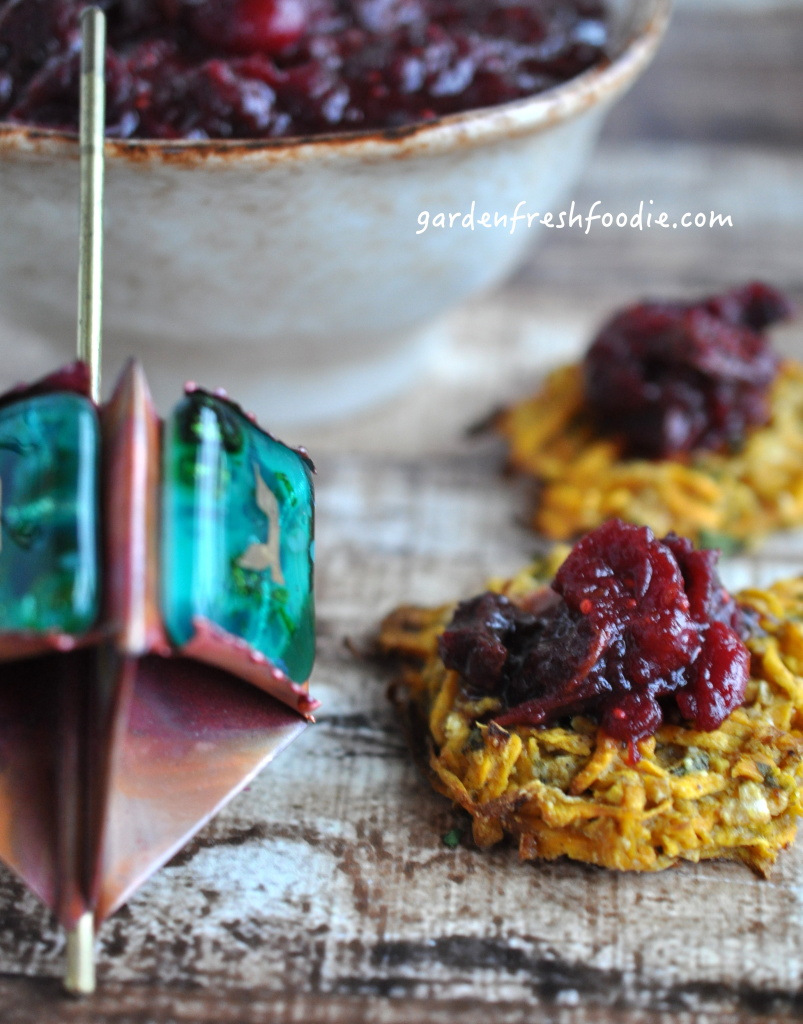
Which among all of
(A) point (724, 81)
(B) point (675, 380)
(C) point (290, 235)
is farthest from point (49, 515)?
(A) point (724, 81)

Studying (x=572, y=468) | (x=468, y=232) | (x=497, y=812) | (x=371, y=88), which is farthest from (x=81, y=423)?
(x=572, y=468)

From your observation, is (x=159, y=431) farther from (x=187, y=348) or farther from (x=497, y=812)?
(x=187, y=348)

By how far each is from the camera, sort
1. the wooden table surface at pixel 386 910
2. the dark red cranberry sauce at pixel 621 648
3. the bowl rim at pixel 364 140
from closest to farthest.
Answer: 1. the wooden table surface at pixel 386 910
2. the dark red cranberry sauce at pixel 621 648
3. the bowl rim at pixel 364 140

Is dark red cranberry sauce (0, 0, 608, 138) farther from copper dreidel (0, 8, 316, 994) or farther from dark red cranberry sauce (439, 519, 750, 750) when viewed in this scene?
dark red cranberry sauce (439, 519, 750, 750)

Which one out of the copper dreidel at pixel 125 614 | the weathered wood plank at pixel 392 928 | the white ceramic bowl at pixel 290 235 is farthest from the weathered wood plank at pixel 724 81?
the weathered wood plank at pixel 392 928

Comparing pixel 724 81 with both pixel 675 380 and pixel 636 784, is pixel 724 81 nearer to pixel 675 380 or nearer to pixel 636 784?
pixel 675 380

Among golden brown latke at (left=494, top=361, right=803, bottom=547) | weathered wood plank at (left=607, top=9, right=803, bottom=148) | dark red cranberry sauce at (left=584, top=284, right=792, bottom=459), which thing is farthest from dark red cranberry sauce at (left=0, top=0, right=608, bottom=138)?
weathered wood plank at (left=607, top=9, right=803, bottom=148)

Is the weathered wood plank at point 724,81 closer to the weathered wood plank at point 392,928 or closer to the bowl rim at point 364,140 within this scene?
the bowl rim at point 364,140
